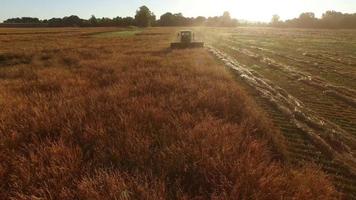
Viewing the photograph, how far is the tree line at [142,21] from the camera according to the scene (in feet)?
341

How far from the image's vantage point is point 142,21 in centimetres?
10269

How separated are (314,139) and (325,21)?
108m

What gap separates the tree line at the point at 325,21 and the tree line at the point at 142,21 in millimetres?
24333

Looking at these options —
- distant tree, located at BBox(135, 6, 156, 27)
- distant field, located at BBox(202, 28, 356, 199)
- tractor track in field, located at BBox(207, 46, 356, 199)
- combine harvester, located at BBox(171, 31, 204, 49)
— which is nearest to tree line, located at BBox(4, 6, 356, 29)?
distant tree, located at BBox(135, 6, 156, 27)

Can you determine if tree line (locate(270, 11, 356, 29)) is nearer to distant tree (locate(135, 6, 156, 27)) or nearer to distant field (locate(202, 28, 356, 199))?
distant tree (locate(135, 6, 156, 27))

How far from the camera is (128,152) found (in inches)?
160

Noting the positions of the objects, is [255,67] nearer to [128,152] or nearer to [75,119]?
[75,119]

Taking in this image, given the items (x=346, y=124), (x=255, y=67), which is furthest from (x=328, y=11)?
(x=346, y=124)

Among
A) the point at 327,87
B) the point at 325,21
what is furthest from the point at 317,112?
the point at 325,21

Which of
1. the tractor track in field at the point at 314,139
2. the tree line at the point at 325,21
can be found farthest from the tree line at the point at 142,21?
the tractor track in field at the point at 314,139

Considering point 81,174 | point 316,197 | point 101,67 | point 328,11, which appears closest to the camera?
point 316,197

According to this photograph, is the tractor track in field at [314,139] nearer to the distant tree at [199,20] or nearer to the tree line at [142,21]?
the tree line at [142,21]

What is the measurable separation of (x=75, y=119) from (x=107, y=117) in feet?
1.85

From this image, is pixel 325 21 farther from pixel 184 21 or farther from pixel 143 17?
pixel 143 17
